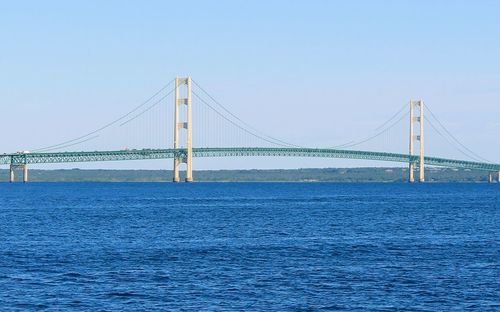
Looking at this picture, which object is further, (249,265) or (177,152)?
(177,152)

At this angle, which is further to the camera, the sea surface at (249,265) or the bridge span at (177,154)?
the bridge span at (177,154)

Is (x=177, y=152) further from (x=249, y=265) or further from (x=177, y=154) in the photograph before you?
(x=249, y=265)

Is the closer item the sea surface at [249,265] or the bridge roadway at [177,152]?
the sea surface at [249,265]

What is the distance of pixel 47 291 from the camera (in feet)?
85.4

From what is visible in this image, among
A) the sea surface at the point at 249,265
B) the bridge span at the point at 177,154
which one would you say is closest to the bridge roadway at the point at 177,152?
the bridge span at the point at 177,154

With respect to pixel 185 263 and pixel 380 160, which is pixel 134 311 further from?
pixel 380 160

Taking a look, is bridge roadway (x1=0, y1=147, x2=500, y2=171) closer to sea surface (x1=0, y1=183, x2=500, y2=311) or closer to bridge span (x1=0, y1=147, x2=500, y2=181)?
bridge span (x1=0, y1=147, x2=500, y2=181)

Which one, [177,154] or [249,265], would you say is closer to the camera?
[249,265]

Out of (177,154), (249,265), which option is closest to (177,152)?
(177,154)

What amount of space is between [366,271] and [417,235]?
48.2ft

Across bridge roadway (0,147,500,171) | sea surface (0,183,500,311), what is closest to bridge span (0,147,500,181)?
bridge roadway (0,147,500,171)

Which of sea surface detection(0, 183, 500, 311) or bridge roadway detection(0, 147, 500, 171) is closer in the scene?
sea surface detection(0, 183, 500, 311)

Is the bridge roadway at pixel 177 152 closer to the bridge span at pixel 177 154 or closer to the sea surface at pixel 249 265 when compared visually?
the bridge span at pixel 177 154

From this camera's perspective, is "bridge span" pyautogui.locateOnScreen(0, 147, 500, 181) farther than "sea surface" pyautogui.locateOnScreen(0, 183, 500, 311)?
Yes
